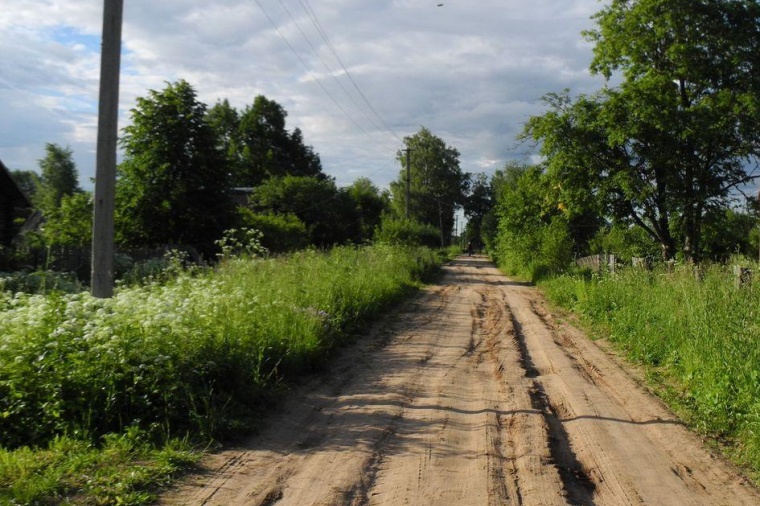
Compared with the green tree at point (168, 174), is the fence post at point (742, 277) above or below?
below

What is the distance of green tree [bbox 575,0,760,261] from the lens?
62.7ft

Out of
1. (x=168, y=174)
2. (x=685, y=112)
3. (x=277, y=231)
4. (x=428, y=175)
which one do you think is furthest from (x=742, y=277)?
(x=428, y=175)

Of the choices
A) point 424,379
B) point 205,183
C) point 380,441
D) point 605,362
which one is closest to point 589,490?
point 380,441

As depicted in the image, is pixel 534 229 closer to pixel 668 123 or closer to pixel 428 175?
pixel 668 123

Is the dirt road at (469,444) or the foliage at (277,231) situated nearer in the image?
the dirt road at (469,444)

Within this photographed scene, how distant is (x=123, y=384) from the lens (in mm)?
5648

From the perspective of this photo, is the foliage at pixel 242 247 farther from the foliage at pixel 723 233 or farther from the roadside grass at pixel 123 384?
the foliage at pixel 723 233

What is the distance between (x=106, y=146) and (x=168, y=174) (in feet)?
46.0

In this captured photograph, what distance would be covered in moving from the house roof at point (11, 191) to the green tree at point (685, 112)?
67.5 feet

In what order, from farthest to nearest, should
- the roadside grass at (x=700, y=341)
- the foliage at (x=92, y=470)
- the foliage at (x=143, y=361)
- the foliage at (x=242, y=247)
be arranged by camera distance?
1. the foliage at (x=242, y=247)
2. the roadside grass at (x=700, y=341)
3. the foliage at (x=143, y=361)
4. the foliage at (x=92, y=470)

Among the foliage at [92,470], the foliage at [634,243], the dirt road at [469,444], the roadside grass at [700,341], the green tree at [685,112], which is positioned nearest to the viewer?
the foliage at [92,470]

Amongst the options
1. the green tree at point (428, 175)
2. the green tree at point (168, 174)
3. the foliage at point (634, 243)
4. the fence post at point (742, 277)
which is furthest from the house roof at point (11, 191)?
the green tree at point (428, 175)

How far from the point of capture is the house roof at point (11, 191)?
2030cm

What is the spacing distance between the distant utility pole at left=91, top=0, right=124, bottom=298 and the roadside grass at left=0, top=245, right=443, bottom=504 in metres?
0.53
